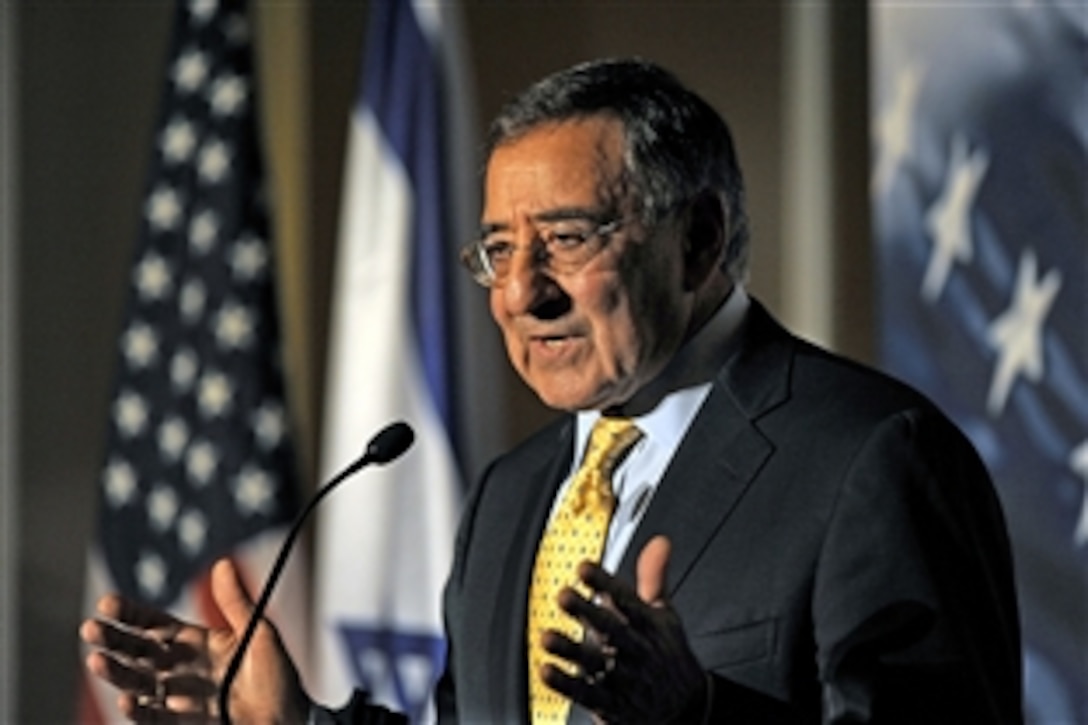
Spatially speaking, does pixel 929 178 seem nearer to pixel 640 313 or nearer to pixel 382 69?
pixel 382 69

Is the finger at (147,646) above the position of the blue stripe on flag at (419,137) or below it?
below

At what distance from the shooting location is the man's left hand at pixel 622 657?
1765 mm

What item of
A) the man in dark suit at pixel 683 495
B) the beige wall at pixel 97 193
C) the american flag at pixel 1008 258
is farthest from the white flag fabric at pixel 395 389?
the man in dark suit at pixel 683 495

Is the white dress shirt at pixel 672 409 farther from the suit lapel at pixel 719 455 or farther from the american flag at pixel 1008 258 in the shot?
the american flag at pixel 1008 258

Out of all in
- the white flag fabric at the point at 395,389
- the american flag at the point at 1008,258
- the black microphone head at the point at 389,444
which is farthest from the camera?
the white flag fabric at the point at 395,389

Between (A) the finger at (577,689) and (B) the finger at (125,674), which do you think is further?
(B) the finger at (125,674)

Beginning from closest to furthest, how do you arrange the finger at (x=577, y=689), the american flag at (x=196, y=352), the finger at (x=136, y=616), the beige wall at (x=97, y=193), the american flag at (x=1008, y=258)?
the finger at (x=577, y=689) < the finger at (x=136, y=616) < the american flag at (x=1008, y=258) < the american flag at (x=196, y=352) < the beige wall at (x=97, y=193)

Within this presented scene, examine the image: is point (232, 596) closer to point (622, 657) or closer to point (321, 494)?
point (321, 494)

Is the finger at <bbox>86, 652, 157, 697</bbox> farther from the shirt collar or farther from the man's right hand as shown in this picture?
the shirt collar

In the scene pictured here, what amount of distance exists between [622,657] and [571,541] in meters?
0.58

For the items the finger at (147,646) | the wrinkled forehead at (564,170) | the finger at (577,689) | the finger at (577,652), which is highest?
the wrinkled forehead at (564,170)

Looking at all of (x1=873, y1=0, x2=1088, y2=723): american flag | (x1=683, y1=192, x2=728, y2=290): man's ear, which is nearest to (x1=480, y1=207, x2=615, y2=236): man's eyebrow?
(x1=683, y1=192, x2=728, y2=290): man's ear

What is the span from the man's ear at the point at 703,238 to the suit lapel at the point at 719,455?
0.30ft

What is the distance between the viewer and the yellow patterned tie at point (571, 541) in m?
2.32
